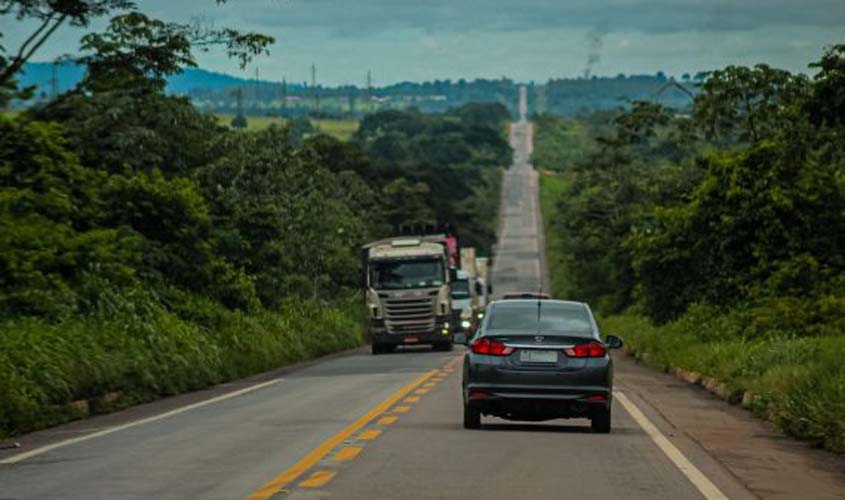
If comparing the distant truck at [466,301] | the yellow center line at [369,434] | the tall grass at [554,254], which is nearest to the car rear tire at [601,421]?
the yellow center line at [369,434]

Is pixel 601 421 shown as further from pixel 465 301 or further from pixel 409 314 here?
pixel 465 301

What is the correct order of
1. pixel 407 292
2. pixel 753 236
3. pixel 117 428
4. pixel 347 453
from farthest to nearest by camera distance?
pixel 407 292
pixel 753 236
pixel 117 428
pixel 347 453

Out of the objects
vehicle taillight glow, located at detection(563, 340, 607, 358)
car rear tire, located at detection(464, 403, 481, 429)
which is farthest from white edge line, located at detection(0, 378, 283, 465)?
vehicle taillight glow, located at detection(563, 340, 607, 358)

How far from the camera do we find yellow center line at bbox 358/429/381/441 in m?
17.8

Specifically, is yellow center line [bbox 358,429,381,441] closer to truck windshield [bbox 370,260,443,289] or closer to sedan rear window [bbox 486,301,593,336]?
sedan rear window [bbox 486,301,593,336]

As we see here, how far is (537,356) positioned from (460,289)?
42501 mm

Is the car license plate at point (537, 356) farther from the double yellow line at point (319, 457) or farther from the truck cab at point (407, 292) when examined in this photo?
the truck cab at point (407, 292)

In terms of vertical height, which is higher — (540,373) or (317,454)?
(540,373)

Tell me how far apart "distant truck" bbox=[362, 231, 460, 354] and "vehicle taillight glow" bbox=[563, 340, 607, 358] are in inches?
1114

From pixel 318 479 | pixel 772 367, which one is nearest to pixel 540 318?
pixel 318 479

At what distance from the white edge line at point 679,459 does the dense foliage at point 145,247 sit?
24.6 feet

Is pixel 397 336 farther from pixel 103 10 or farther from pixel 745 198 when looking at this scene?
→ pixel 103 10

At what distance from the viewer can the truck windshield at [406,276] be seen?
4797cm

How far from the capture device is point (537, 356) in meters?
Result: 19.2
